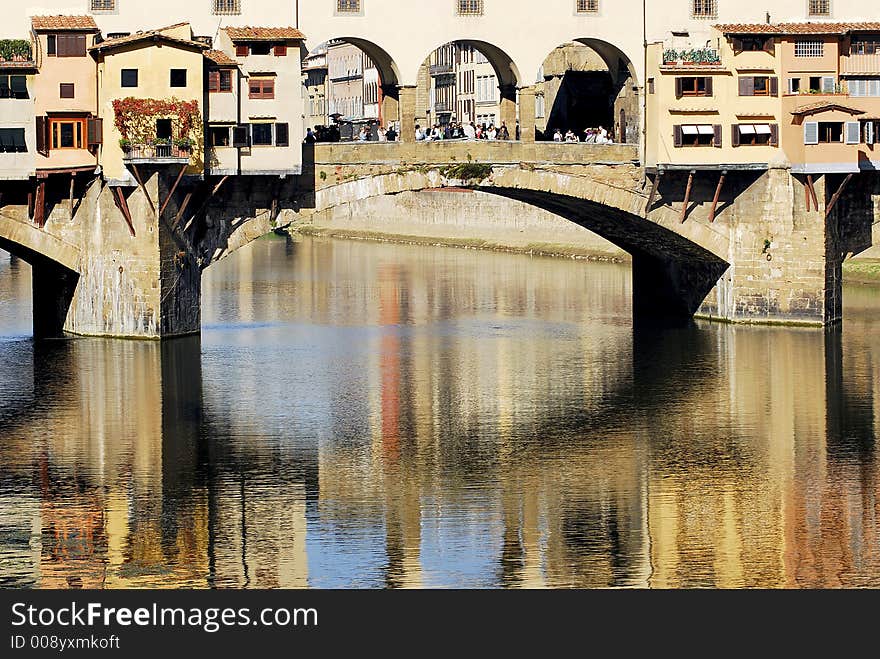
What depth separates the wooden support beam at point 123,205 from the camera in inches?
2438

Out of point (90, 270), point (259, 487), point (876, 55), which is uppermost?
point (876, 55)

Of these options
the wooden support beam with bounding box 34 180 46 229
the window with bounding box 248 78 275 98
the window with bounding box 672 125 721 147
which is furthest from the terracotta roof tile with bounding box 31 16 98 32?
the window with bounding box 672 125 721 147

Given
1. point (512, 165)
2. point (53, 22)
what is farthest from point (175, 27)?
point (512, 165)

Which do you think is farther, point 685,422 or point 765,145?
point 765,145

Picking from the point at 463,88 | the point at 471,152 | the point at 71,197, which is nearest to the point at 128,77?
the point at 71,197

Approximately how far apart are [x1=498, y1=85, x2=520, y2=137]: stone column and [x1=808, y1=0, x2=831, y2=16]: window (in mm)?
10498

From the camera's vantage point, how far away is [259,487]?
145 feet

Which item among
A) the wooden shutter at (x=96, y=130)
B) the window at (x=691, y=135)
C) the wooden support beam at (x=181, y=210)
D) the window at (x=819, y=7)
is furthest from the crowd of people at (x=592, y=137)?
the wooden shutter at (x=96, y=130)

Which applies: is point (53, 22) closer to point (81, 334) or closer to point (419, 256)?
point (81, 334)

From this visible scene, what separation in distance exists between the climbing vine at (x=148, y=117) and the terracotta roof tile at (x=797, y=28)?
59.1 ft

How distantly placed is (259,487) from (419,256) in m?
60.3

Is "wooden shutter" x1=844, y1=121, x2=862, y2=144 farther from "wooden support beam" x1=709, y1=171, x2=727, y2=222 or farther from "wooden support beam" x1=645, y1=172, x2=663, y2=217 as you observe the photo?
"wooden support beam" x1=645, y1=172, x2=663, y2=217

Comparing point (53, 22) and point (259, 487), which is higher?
point (53, 22)

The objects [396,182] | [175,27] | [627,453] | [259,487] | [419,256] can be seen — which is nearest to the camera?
[259,487]
